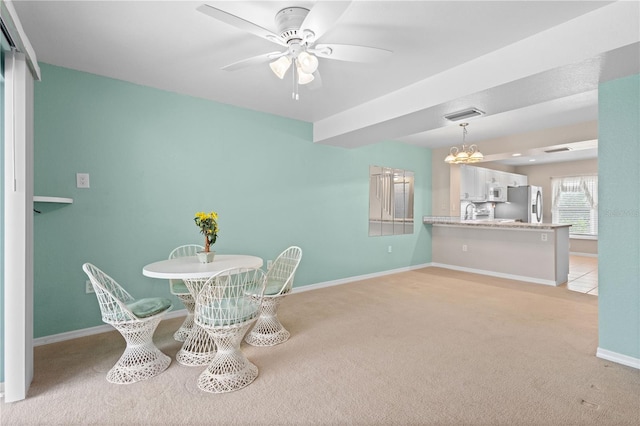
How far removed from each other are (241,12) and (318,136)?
2519mm

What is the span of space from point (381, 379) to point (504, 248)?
14.3 ft

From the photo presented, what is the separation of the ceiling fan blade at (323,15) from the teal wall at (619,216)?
90.2 inches

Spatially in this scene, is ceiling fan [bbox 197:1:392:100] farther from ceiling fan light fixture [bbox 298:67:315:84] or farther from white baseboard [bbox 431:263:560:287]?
white baseboard [bbox 431:263:560:287]

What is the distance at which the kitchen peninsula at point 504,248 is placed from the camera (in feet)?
16.1

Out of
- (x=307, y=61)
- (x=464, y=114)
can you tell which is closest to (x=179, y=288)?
(x=307, y=61)

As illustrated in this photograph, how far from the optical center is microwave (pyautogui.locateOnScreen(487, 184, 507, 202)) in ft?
24.0

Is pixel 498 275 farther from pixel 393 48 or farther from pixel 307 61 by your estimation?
pixel 307 61

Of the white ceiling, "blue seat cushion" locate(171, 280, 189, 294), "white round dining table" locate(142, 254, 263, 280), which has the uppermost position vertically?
the white ceiling

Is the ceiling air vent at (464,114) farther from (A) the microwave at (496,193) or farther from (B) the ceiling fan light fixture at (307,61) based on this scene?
(A) the microwave at (496,193)

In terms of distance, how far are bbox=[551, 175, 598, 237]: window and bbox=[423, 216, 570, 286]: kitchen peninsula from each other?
11.9 feet

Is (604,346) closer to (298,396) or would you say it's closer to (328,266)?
(298,396)

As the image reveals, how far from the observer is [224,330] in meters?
2.08

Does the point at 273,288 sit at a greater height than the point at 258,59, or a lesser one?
lesser

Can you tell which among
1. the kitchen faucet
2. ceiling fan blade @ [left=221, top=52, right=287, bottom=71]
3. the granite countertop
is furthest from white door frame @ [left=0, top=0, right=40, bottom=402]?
the kitchen faucet
